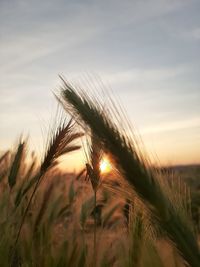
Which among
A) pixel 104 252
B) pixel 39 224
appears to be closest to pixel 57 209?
pixel 39 224

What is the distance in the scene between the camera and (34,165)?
3.38 m

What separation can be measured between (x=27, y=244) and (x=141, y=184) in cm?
157

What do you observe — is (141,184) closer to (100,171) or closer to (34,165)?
(100,171)

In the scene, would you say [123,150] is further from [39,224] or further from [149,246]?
[39,224]

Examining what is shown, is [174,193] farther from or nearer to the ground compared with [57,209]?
nearer to the ground

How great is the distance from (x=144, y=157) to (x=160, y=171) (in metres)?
0.12

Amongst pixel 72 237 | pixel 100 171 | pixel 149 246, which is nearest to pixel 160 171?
pixel 149 246

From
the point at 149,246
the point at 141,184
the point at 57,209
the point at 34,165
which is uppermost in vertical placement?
the point at 34,165

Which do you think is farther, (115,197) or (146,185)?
(115,197)

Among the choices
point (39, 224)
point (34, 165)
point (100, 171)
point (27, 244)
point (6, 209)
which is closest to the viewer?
point (100, 171)

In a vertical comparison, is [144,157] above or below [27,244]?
above

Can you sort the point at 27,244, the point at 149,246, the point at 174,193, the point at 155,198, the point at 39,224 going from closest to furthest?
the point at 155,198
the point at 174,193
the point at 149,246
the point at 27,244
the point at 39,224

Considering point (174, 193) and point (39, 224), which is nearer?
point (174, 193)

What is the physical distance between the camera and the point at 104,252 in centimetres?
236
